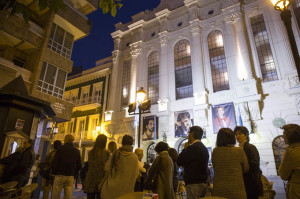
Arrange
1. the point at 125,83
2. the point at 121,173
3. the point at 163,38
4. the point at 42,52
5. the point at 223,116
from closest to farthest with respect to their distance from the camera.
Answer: the point at 121,173 < the point at 42,52 < the point at 223,116 < the point at 163,38 < the point at 125,83

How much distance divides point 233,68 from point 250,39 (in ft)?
8.89

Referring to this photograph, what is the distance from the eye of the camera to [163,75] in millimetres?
18562

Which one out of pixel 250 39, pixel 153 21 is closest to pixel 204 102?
pixel 250 39

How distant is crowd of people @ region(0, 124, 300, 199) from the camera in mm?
2650

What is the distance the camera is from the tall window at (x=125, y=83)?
2078 centimetres

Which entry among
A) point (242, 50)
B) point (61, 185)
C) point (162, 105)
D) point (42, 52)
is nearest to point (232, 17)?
point (242, 50)

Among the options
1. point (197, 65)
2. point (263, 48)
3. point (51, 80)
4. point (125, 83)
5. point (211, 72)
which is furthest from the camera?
point (125, 83)

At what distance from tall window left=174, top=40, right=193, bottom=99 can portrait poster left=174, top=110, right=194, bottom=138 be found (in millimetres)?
1830

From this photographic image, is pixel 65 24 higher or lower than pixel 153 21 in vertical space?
lower

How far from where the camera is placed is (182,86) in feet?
58.3

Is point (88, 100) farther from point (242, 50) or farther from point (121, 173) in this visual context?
point (121, 173)

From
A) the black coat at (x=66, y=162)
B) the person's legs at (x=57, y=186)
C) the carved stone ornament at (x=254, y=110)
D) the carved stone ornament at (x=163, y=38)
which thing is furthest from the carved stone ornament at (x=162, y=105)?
the person's legs at (x=57, y=186)

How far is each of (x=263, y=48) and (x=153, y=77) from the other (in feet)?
32.5

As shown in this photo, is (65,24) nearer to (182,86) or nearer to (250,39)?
(182,86)
